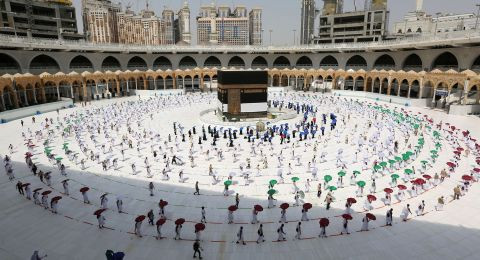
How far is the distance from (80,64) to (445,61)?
65.2 meters

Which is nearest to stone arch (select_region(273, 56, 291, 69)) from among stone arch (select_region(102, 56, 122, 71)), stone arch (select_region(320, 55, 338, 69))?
stone arch (select_region(320, 55, 338, 69))

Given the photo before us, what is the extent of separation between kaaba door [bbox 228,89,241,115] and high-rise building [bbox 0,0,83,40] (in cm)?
5235

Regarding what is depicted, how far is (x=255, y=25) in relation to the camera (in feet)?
578

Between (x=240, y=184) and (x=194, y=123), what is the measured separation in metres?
17.2

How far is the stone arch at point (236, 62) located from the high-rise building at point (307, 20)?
65.4 metres

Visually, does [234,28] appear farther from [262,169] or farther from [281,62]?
[262,169]

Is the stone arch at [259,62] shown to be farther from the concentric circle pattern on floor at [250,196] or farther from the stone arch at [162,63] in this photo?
the concentric circle pattern on floor at [250,196]

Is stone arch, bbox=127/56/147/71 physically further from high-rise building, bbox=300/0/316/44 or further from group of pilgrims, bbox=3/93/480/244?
high-rise building, bbox=300/0/316/44

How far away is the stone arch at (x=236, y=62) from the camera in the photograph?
70.6m

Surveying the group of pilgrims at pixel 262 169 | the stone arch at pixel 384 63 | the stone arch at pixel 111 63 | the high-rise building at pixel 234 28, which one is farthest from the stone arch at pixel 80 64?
the high-rise building at pixel 234 28

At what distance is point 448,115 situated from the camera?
3603 cm

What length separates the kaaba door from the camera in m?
33.8

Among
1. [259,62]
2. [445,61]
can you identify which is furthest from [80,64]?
[445,61]

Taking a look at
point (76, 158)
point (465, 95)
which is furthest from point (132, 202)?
point (465, 95)
